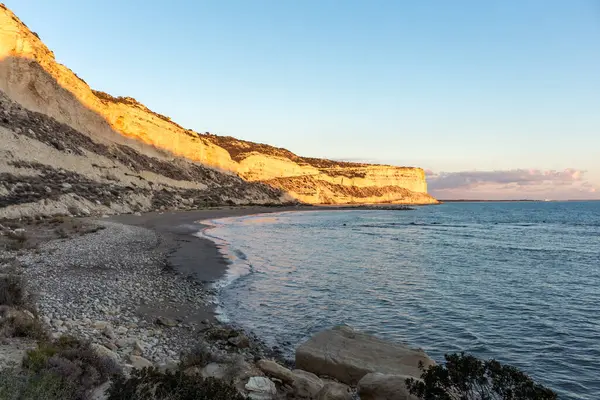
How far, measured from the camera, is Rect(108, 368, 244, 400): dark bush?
16.1ft

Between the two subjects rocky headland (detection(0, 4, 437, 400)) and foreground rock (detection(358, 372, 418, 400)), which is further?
rocky headland (detection(0, 4, 437, 400))

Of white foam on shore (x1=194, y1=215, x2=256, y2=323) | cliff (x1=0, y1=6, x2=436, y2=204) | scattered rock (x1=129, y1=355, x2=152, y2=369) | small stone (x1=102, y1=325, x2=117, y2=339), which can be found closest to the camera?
scattered rock (x1=129, y1=355, x2=152, y2=369)

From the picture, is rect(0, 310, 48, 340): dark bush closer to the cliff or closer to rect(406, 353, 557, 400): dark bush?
rect(406, 353, 557, 400): dark bush

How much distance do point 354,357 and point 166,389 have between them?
4358 millimetres

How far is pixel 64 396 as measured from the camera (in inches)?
192

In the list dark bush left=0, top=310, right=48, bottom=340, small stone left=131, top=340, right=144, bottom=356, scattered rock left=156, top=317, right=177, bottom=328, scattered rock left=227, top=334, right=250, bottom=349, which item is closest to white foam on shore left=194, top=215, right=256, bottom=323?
scattered rock left=156, top=317, right=177, bottom=328

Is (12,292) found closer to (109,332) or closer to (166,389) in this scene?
(109,332)

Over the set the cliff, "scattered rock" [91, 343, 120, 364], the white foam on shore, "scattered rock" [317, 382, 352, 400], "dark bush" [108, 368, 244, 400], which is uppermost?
the cliff

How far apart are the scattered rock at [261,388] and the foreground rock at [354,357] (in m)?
1.72

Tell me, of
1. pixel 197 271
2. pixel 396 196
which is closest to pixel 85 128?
pixel 197 271

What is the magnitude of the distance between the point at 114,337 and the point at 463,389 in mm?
6775

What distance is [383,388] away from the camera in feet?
21.1

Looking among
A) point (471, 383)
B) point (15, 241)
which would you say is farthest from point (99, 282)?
point (471, 383)

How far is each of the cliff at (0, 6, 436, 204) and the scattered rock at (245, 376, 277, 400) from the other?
5760cm
